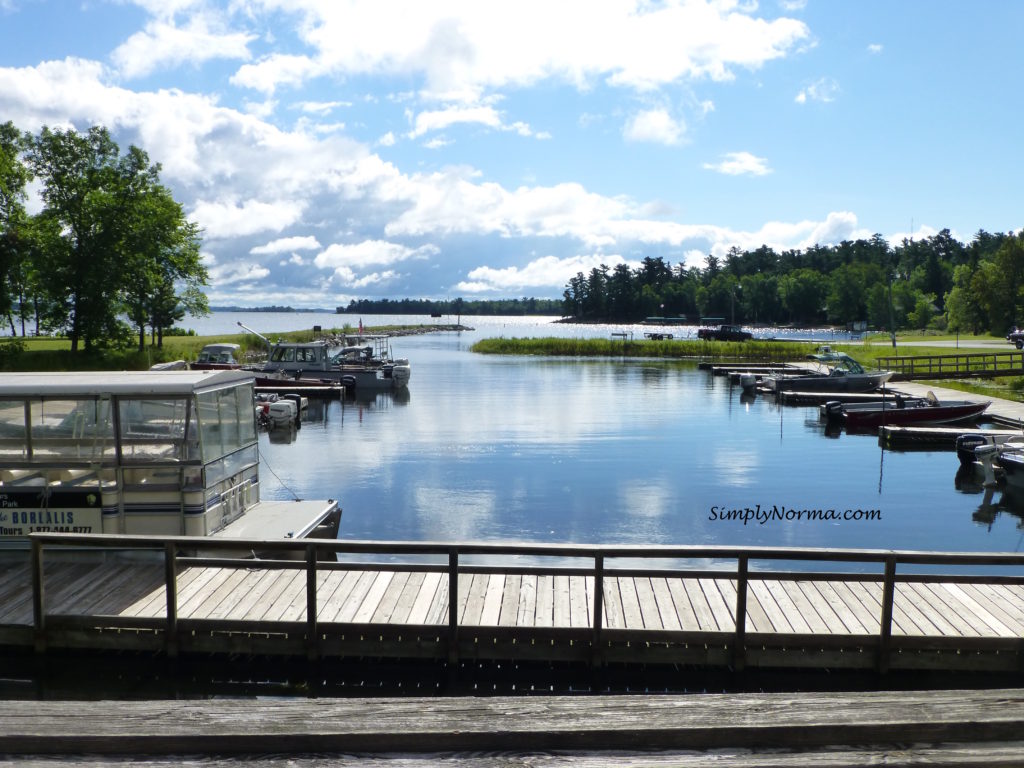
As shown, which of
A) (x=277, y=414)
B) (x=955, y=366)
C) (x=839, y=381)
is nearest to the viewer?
(x=277, y=414)

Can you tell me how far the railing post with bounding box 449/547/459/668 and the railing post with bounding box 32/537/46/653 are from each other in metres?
4.43

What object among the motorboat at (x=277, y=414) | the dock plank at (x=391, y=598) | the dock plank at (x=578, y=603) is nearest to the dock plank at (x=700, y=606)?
the dock plank at (x=578, y=603)

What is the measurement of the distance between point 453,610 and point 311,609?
152 cm

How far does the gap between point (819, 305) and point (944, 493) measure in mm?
170681

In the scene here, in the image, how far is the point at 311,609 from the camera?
28.9 feet

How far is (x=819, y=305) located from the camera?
183 metres

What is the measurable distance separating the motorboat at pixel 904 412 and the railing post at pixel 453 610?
2905cm

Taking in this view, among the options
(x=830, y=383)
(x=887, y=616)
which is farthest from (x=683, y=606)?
(x=830, y=383)

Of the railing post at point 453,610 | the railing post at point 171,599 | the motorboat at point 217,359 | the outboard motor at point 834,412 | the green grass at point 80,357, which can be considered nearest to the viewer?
the railing post at point 453,610

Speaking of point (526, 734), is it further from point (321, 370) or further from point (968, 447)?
point (321, 370)

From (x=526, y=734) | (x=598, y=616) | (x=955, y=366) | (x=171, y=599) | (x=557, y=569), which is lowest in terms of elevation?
(x=598, y=616)

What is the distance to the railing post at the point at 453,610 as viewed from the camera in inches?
337

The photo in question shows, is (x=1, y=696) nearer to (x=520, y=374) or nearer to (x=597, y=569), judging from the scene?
(x=597, y=569)

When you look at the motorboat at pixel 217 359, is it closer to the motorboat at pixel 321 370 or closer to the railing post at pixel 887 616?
the motorboat at pixel 321 370
